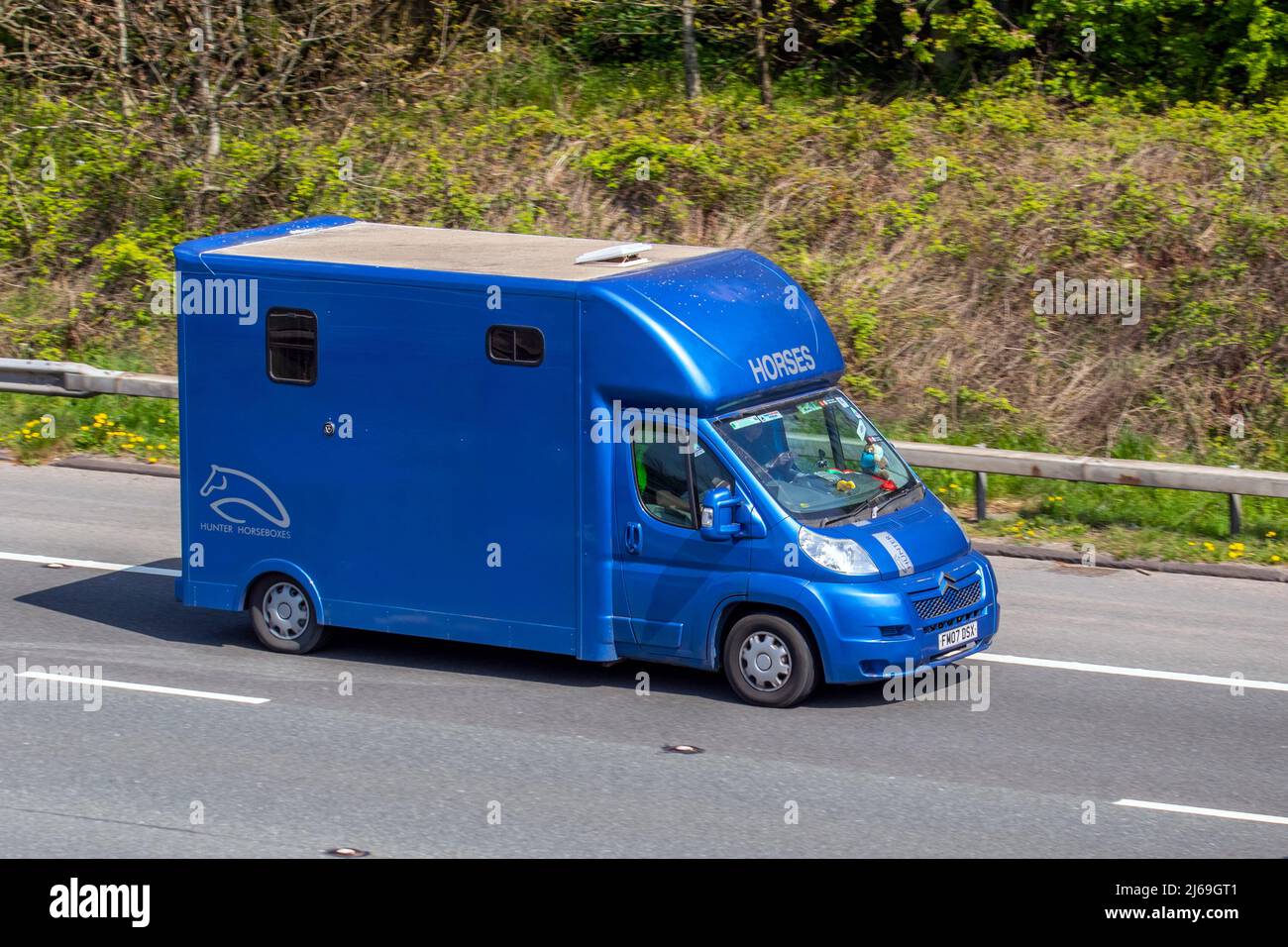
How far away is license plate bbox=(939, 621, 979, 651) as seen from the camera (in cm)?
1026

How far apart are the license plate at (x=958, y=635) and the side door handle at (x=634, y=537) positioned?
1.86 m

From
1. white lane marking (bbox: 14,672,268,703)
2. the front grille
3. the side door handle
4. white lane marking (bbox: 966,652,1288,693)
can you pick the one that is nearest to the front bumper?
the front grille

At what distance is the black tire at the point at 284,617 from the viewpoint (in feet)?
37.5

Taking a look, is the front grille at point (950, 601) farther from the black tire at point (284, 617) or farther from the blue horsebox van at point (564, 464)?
the black tire at point (284, 617)

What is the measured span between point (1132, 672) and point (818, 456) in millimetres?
2538

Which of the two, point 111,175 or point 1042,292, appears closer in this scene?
point 1042,292

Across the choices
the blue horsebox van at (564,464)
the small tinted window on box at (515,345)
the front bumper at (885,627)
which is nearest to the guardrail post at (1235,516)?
the blue horsebox van at (564,464)

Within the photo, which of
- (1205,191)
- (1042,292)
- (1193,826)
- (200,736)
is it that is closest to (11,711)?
(200,736)

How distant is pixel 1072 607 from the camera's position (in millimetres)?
12711

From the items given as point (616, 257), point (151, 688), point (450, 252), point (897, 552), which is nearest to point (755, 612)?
point (897, 552)

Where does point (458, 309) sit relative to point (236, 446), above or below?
above

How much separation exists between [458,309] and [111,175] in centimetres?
1337
